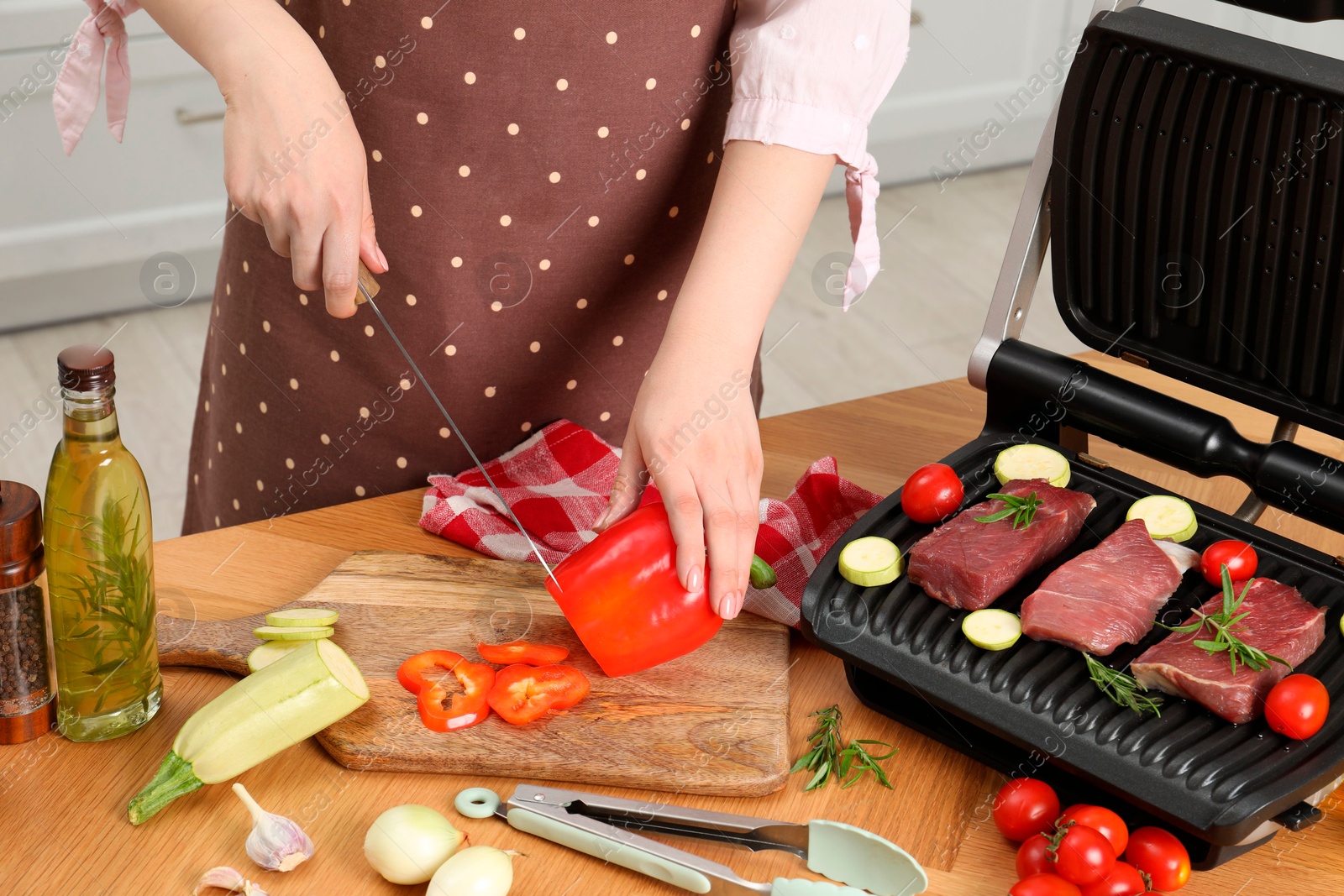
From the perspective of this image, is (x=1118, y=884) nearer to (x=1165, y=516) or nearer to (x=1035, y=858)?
(x=1035, y=858)

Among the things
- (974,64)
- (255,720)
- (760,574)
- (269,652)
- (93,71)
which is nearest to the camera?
(255,720)

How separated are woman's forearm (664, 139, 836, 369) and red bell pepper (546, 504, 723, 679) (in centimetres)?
18

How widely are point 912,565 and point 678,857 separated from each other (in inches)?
13.3

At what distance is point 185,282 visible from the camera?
3.67 metres

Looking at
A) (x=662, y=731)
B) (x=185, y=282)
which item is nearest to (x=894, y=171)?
(x=185, y=282)

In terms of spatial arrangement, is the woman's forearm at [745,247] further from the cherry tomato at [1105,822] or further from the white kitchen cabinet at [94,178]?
the white kitchen cabinet at [94,178]

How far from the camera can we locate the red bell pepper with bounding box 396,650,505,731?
1.05 meters

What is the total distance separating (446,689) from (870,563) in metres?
0.39

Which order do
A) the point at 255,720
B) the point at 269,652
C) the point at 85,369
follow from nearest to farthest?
the point at 85,369, the point at 255,720, the point at 269,652

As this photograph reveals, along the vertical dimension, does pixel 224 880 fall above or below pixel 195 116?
above

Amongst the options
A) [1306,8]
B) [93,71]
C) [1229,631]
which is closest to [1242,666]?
[1229,631]

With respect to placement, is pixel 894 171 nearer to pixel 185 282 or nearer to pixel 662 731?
pixel 185 282

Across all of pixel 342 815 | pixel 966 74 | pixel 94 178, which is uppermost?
pixel 342 815

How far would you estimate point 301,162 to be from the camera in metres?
1.04
